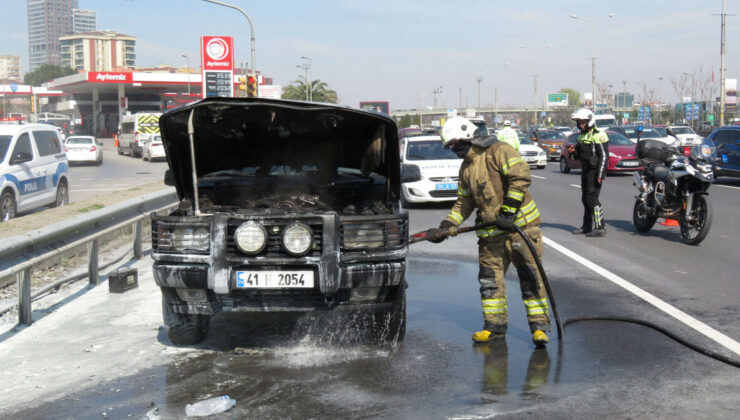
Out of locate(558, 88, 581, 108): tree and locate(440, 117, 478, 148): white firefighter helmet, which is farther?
locate(558, 88, 581, 108): tree

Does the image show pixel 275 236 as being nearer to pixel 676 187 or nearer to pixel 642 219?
pixel 676 187

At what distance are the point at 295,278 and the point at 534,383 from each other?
1.69 meters

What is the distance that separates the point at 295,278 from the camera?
17.4 ft

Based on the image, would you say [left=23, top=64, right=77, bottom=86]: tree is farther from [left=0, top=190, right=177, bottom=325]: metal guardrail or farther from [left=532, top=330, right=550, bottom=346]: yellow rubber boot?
[left=532, top=330, right=550, bottom=346]: yellow rubber boot

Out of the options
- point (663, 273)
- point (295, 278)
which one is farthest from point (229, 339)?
point (663, 273)

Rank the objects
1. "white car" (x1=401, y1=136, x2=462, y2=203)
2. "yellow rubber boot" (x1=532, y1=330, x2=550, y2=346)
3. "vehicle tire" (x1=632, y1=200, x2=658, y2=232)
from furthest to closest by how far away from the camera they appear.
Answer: "white car" (x1=401, y1=136, x2=462, y2=203) < "vehicle tire" (x1=632, y1=200, x2=658, y2=232) < "yellow rubber boot" (x1=532, y1=330, x2=550, y2=346)

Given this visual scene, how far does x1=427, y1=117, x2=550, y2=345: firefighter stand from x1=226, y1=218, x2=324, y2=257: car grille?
3.19 ft

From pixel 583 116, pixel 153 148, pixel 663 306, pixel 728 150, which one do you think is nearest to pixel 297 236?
pixel 663 306

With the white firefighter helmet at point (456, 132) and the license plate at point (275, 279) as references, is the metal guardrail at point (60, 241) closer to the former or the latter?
the license plate at point (275, 279)

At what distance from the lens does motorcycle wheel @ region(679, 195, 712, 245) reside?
34.0 feet

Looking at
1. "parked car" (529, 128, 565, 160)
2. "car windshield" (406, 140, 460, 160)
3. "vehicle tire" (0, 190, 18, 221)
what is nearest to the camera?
"vehicle tire" (0, 190, 18, 221)

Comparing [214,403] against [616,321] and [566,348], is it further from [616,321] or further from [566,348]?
[616,321]

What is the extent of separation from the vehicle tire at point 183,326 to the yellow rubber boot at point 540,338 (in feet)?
7.99

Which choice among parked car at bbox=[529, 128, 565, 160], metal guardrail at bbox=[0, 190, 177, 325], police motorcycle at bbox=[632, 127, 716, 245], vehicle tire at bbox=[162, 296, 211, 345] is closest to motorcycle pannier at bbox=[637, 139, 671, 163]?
police motorcycle at bbox=[632, 127, 716, 245]
